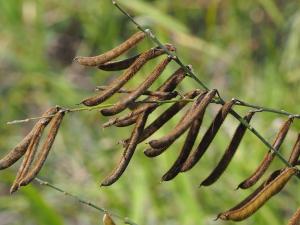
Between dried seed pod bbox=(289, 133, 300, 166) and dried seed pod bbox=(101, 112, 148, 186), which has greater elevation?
dried seed pod bbox=(289, 133, 300, 166)

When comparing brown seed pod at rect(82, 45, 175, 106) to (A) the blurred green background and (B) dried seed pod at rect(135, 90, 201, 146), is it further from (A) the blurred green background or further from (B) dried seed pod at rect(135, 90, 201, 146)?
(A) the blurred green background

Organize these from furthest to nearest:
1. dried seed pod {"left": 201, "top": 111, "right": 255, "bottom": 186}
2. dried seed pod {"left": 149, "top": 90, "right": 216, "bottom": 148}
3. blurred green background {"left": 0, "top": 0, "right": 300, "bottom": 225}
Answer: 1. blurred green background {"left": 0, "top": 0, "right": 300, "bottom": 225}
2. dried seed pod {"left": 201, "top": 111, "right": 255, "bottom": 186}
3. dried seed pod {"left": 149, "top": 90, "right": 216, "bottom": 148}

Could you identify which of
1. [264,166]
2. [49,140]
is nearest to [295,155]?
[264,166]

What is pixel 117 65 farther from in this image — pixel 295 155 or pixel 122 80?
pixel 295 155

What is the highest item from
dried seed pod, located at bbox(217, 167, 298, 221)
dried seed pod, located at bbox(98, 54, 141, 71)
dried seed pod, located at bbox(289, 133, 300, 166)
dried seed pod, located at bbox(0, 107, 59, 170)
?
dried seed pod, located at bbox(289, 133, 300, 166)

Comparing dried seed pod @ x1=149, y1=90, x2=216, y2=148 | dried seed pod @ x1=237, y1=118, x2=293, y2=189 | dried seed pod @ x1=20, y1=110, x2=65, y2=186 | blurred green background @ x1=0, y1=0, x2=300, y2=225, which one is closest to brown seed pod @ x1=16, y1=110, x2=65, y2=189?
dried seed pod @ x1=20, y1=110, x2=65, y2=186

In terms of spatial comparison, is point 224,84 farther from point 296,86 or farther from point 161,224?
A: point 161,224

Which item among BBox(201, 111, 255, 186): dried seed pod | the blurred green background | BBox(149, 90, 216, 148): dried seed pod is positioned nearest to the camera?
BBox(149, 90, 216, 148): dried seed pod
